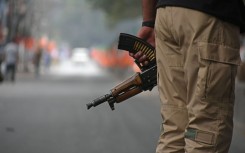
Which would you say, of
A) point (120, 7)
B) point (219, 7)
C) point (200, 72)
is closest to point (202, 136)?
point (200, 72)

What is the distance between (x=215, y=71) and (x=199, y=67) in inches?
2.9

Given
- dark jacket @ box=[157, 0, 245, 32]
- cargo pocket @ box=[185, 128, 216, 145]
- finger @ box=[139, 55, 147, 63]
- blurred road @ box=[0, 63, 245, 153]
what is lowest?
blurred road @ box=[0, 63, 245, 153]

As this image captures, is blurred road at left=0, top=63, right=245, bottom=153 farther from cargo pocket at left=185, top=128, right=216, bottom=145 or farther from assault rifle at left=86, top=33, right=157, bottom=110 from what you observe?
cargo pocket at left=185, top=128, right=216, bottom=145

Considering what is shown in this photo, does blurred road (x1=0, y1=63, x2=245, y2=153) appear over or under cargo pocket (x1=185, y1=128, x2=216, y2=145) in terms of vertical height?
under

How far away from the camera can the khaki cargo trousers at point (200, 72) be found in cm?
293

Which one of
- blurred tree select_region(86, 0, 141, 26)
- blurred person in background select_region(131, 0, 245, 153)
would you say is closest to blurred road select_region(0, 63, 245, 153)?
blurred person in background select_region(131, 0, 245, 153)

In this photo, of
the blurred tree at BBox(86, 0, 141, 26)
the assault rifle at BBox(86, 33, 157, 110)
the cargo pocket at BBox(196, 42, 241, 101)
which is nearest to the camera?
the cargo pocket at BBox(196, 42, 241, 101)

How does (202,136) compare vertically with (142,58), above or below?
below

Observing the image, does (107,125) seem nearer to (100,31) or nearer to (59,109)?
(59,109)

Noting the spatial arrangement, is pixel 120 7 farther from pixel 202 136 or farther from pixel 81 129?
Answer: pixel 202 136

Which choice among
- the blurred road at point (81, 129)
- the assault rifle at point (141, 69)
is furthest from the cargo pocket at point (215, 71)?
the blurred road at point (81, 129)

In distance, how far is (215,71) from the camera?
9.57 ft

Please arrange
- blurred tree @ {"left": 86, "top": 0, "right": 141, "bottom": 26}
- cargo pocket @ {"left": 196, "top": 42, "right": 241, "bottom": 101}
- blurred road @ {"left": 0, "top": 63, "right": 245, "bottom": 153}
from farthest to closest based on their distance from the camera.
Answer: blurred tree @ {"left": 86, "top": 0, "right": 141, "bottom": 26}
blurred road @ {"left": 0, "top": 63, "right": 245, "bottom": 153}
cargo pocket @ {"left": 196, "top": 42, "right": 241, "bottom": 101}

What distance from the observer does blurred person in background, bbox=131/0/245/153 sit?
293 centimetres
